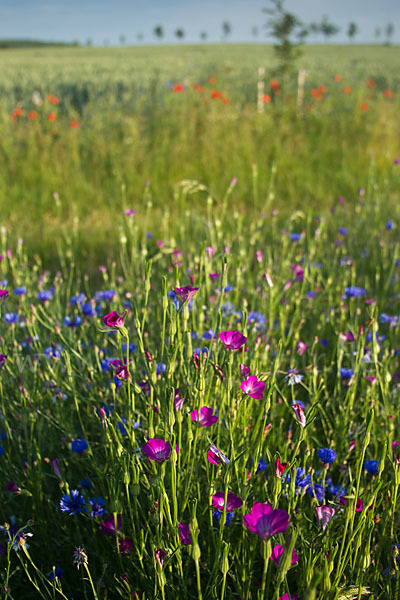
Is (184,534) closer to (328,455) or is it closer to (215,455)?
(215,455)

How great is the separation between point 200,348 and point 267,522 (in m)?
0.73

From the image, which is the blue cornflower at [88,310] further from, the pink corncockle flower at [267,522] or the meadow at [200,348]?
the pink corncockle flower at [267,522]

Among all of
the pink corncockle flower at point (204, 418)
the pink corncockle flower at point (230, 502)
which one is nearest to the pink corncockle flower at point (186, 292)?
the pink corncockle flower at point (204, 418)

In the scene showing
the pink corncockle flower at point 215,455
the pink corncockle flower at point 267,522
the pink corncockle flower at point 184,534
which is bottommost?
the pink corncockle flower at point 184,534

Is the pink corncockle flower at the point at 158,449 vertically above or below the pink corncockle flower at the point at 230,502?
above

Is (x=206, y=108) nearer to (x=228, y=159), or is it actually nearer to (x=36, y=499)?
(x=228, y=159)

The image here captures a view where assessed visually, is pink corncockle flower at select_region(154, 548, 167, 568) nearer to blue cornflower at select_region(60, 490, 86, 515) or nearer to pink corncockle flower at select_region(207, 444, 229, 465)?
pink corncockle flower at select_region(207, 444, 229, 465)

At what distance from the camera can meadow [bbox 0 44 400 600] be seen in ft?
3.39

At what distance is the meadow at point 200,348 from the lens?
40.7 inches

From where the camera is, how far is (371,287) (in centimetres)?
271

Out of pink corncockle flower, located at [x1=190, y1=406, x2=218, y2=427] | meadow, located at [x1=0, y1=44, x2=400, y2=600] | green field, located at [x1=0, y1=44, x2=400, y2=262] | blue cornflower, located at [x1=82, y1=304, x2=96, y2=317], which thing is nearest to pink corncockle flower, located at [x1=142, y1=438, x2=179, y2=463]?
meadow, located at [x1=0, y1=44, x2=400, y2=600]

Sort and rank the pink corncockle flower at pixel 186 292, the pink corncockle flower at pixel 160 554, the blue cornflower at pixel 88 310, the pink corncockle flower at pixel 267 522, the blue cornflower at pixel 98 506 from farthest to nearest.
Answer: the blue cornflower at pixel 88 310
the blue cornflower at pixel 98 506
the pink corncockle flower at pixel 186 292
the pink corncockle flower at pixel 160 554
the pink corncockle flower at pixel 267 522

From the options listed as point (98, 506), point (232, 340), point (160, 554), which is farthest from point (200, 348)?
point (160, 554)

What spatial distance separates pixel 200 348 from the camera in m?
1.44
